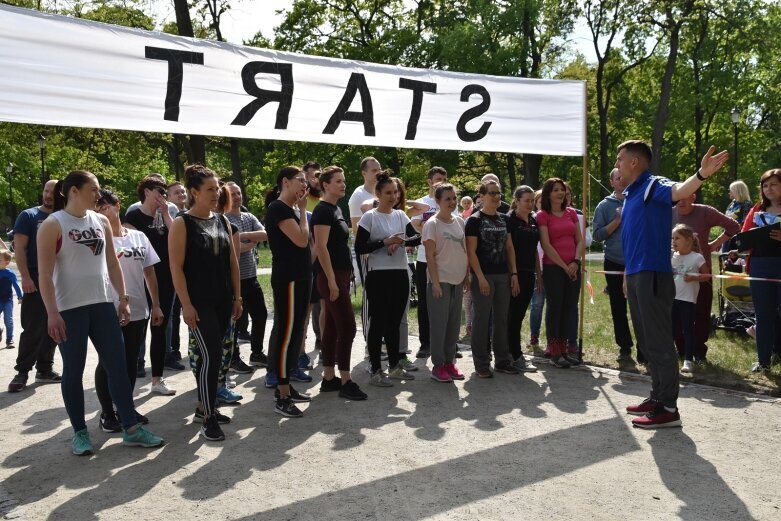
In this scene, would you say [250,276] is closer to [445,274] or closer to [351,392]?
[351,392]

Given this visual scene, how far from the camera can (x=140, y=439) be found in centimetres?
499

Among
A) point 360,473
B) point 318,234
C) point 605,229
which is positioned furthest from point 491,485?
point 605,229

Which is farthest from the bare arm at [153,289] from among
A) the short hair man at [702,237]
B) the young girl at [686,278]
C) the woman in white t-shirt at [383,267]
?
the short hair man at [702,237]

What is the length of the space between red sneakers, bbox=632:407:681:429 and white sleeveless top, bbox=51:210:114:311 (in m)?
3.99

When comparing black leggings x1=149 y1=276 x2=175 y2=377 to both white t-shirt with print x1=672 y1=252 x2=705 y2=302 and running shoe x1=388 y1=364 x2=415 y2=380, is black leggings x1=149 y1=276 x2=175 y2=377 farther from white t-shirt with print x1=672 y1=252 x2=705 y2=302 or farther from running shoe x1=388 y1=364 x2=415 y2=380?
white t-shirt with print x1=672 y1=252 x2=705 y2=302

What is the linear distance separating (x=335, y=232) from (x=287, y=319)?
954mm

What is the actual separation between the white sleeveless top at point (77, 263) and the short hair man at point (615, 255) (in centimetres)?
512

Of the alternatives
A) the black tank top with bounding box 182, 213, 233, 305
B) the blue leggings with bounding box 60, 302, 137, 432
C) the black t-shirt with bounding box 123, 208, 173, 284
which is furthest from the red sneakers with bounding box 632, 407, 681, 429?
the black t-shirt with bounding box 123, 208, 173, 284

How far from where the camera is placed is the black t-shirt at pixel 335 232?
6.20 meters

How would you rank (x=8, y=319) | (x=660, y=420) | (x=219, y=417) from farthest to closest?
(x=8, y=319), (x=219, y=417), (x=660, y=420)

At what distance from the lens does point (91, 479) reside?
4.38 m

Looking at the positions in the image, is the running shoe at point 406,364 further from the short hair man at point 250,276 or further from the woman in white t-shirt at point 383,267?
the short hair man at point 250,276

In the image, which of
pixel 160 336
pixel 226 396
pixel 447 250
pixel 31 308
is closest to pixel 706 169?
pixel 447 250

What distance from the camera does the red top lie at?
7.55 meters
